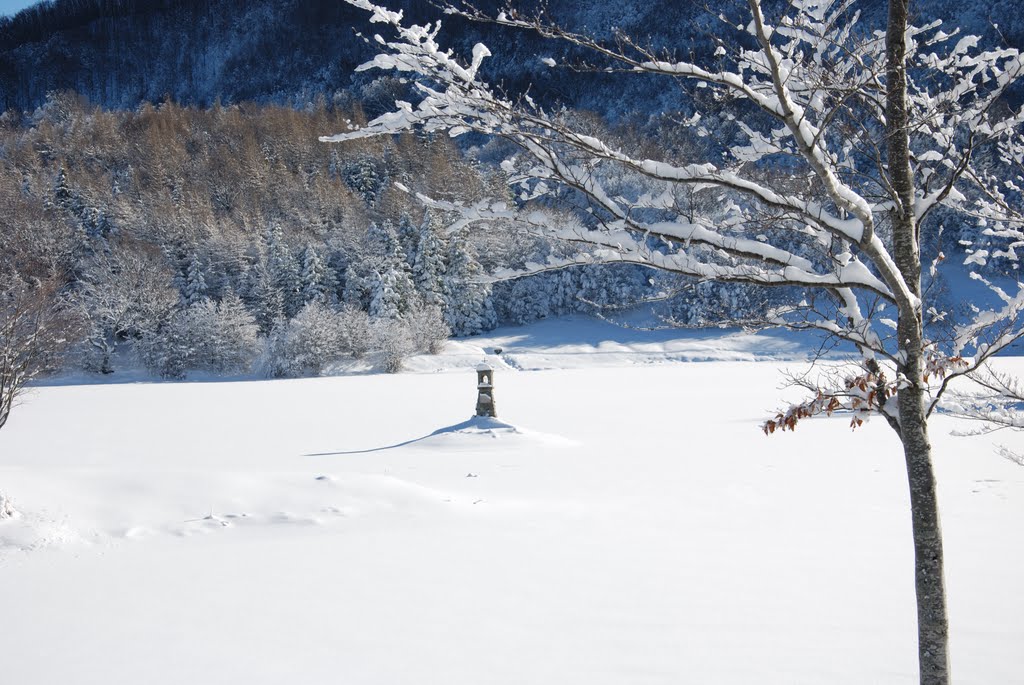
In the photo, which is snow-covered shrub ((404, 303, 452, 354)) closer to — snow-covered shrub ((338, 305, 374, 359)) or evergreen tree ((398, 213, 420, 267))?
snow-covered shrub ((338, 305, 374, 359))

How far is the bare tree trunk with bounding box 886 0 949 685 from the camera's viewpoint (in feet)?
9.30

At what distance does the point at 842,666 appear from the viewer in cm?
417

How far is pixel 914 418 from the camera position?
2.86 m

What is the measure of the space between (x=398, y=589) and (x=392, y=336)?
32.5m

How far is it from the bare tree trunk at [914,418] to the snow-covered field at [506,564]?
4.40ft

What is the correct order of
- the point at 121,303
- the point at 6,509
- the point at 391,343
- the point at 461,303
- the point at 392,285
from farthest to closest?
1. the point at 461,303
2. the point at 392,285
3. the point at 121,303
4. the point at 391,343
5. the point at 6,509

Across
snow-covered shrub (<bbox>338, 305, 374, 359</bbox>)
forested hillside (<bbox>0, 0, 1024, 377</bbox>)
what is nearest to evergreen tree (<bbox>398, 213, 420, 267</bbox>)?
forested hillside (<bbox>0, 0, 1024, 377</bbox>)

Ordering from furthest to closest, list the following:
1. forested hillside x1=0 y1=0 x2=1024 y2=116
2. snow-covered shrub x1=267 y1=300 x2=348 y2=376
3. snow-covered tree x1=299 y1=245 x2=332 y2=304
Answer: forested hillside x1=0 y1=0 x2=1024 y2=116, snow-covered tree x1=299 y1=245 x2=332 y2=304, snow-covered shrub x1=267 y1=300 x2=348 y2=376

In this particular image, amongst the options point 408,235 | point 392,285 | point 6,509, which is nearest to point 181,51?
point 408,235

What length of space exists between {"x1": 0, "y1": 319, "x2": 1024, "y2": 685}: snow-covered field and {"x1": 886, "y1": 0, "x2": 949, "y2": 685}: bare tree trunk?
1.34 meters

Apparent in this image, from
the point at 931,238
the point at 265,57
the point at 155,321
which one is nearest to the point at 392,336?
the point at 155,321

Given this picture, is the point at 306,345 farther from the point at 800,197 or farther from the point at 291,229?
the point at 800,197

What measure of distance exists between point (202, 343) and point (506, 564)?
1517 inches

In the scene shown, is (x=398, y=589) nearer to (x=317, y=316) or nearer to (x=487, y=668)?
(x=487, y=668)
